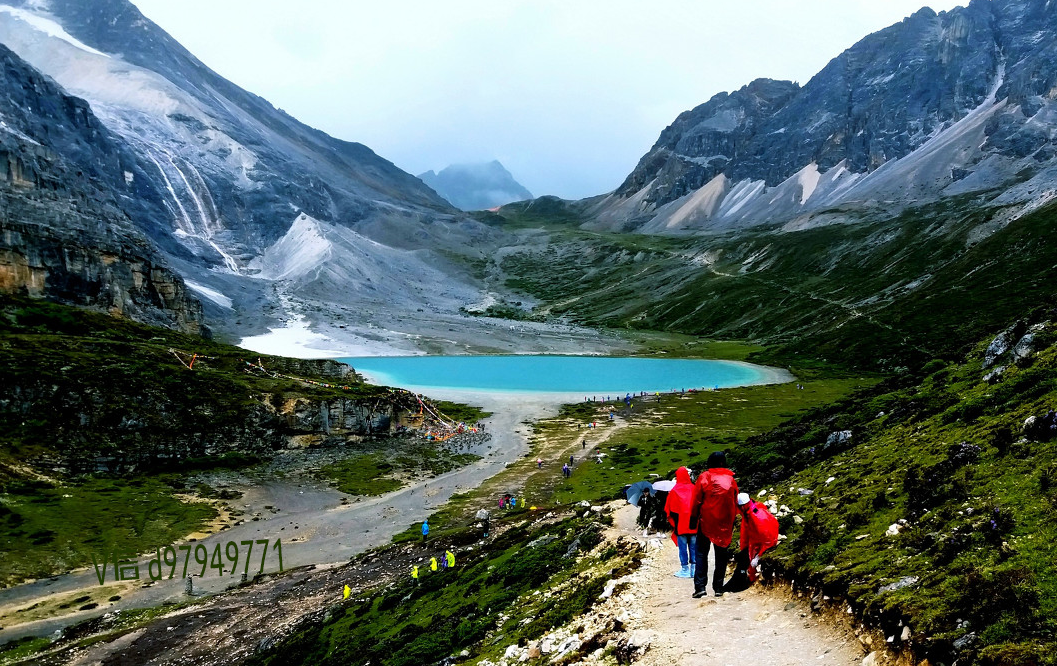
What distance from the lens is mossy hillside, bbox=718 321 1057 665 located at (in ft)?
28.2

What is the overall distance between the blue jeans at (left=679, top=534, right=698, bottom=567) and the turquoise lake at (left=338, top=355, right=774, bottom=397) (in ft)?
306

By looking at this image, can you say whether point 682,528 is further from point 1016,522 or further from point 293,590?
point 293,590

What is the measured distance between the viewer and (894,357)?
110125 mm

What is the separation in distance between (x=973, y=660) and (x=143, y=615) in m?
36.7

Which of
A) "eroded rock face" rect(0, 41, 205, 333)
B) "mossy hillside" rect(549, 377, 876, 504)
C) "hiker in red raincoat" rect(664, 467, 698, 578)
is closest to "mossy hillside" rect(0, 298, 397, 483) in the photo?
"mossy hillside" rect(549, 377, 876, 504)

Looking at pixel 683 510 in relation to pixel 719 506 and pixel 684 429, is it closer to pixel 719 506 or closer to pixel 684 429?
pixel 719 506

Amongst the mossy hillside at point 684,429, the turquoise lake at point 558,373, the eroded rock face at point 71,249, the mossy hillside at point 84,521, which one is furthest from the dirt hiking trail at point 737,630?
the eroded rock face at point 71,249

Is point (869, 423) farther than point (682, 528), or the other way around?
point (869, 423)

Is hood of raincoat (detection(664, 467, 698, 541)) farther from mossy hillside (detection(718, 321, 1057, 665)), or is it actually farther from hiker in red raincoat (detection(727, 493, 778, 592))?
mossy hillside (detection(718, 321, 1057, 665))

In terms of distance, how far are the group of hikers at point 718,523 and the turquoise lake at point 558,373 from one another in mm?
93827

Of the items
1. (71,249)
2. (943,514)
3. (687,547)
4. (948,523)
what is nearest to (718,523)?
(687,547)

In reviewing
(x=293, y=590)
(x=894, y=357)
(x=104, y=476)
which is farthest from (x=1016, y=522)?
(x=894, y=357)

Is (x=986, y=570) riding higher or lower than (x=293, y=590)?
higher

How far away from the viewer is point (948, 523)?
38.9 feet
